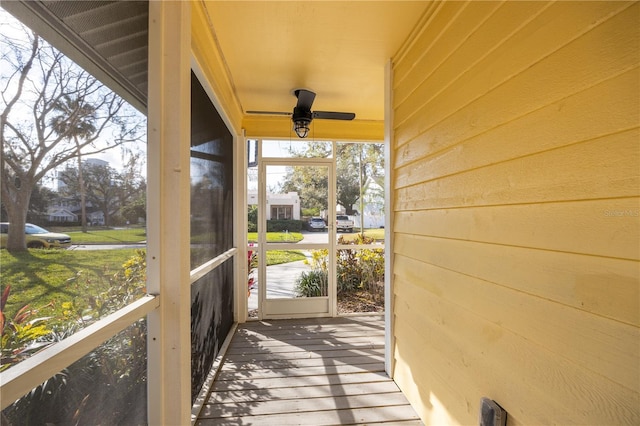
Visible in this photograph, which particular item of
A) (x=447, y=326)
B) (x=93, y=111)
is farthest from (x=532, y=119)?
(x=93, y=111)

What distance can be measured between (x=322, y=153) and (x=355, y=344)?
2.22 m

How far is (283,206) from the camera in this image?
334 centimetres

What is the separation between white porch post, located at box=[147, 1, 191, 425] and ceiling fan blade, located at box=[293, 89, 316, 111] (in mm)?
1394

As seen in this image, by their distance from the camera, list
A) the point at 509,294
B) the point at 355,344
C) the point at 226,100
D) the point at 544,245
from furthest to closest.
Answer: the point at 355,344 < the point at 226,100 < the point at 509,294 < the point at 544,245

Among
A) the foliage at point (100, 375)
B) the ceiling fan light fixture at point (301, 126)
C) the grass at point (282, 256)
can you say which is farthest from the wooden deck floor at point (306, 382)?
the ceiling fan light fixture at point (301, 126)

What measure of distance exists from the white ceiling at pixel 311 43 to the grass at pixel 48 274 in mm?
1511

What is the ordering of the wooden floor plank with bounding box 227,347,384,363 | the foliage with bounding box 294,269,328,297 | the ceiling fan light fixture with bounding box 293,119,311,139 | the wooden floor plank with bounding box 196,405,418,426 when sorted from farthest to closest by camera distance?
the foliage with bounding box 294,269,328,297 < the ceiling fan light fixture with bounding box 293,119,311,139 < the wooden floor plank with bounding box 227,347,384,363 < the wooden floor plank with bounding box 196,405,418,426

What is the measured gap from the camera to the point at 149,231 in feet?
3.41

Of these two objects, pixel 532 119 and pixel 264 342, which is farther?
pixel 264 342

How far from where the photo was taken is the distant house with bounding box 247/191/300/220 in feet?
10.9

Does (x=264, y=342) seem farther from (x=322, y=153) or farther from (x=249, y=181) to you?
(x=322, y=153)

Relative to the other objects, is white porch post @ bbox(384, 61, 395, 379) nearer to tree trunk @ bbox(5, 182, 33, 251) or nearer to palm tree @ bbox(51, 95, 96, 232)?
palm tree @ bbox(51, 95, 96, 232)

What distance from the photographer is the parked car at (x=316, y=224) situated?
3.35 m

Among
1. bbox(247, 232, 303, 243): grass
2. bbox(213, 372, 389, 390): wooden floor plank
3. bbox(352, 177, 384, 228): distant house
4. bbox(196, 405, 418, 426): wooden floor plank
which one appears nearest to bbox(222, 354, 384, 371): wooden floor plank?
bbox(213, 372, 389, 390): wooden floor plank
